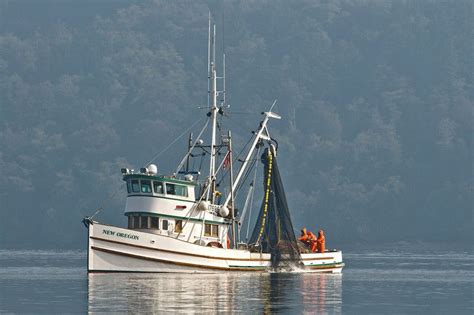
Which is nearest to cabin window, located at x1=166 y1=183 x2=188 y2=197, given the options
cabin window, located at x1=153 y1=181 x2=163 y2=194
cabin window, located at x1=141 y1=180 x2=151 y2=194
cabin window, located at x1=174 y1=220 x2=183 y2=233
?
cabin window, located at x1=153 y1=181 x2=163 y2=194

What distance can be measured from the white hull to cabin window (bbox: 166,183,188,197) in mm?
3553

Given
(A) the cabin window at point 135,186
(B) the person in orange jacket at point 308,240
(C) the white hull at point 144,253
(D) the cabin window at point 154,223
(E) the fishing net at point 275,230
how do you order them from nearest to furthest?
(C) the white hull at point 144,253
(D) the cabin window at point 154,223
(A) the cabin window at point 135,186
(E) the fishing net at point 275,230
(B) the person in orange jacket at point 308,240

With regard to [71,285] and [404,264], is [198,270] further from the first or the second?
[404,264]

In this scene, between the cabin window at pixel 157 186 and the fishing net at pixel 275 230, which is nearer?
the cabin window at pixel 157 186

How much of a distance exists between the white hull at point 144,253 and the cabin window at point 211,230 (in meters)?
2.76

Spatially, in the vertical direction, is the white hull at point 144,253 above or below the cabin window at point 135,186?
→ below

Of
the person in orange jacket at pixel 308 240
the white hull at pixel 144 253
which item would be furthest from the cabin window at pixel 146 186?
the person in orange jacket at pixel 308 240

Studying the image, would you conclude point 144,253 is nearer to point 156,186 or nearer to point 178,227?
point 178,227

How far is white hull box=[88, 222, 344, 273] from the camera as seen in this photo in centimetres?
9600

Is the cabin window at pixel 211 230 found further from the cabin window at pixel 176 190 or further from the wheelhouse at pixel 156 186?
the cabin window at pixel 176 190

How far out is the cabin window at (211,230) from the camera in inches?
3959

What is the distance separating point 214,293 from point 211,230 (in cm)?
2069

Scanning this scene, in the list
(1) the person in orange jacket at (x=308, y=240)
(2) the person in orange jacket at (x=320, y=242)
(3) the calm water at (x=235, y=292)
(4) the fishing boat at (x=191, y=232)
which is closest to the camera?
(3) the calm water at (x=235, y=292)

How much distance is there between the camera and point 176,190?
98.9 m
